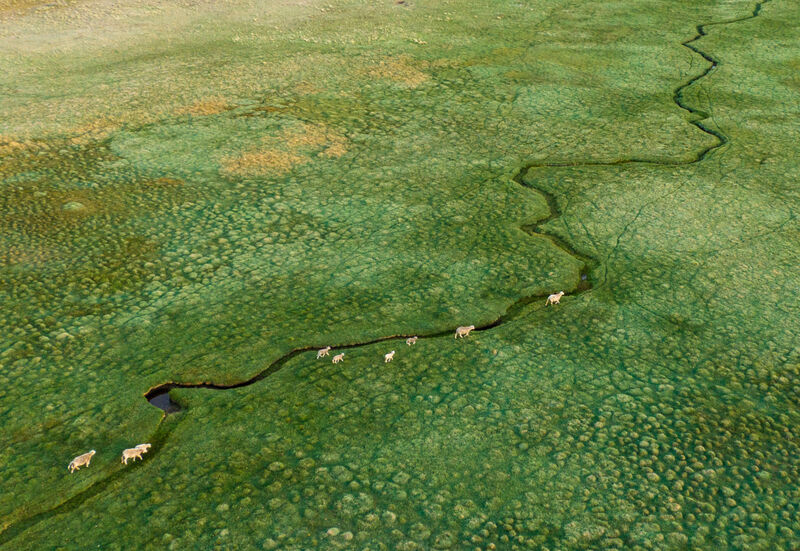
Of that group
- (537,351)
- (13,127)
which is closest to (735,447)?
(537,351)

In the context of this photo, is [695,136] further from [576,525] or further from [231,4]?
[231,4]

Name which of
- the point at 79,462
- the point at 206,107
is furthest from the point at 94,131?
the point at 79,462

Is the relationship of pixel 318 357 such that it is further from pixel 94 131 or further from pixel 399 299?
pixel 94 131

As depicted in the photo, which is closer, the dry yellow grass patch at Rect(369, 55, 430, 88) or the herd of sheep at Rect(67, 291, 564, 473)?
the herd of sheep at Rect(67, 291, 564, 473)

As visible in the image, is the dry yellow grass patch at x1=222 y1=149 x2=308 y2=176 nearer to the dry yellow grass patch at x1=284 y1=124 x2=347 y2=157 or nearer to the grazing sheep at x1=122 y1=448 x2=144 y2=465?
the dry yellow grass patch at x1=284 y1=124 x2=347 y2=157

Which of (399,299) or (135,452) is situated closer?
(135,452)

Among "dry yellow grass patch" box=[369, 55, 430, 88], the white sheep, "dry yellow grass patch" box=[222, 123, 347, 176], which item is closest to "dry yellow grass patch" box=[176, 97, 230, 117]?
"dry yellow grass patch" box=[222, 123, 347, 176]

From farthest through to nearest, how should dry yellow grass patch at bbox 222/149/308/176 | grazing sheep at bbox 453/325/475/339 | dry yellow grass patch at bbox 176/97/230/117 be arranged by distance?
dry yellow grass patch at bbox 176/97/230/117 → dry yellow grass patch at bbox 222/149/308/176 → grazing sheep at bbox 453/325/475/339

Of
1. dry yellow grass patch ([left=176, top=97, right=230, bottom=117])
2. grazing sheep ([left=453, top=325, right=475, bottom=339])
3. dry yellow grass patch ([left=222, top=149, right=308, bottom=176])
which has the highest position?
dry yellow grass patch ([left=176, top=97, right=230, bottom=117])
